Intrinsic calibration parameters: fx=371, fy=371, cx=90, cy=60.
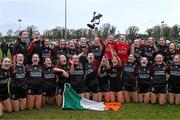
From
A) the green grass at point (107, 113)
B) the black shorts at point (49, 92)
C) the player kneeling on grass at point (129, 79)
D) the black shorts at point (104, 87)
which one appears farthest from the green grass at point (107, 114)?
the black shorts at point (104, 87)

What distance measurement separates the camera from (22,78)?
31.4ft

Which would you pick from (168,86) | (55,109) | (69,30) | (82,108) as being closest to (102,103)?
(82,108)

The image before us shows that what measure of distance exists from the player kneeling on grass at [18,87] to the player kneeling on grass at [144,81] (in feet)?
10.7

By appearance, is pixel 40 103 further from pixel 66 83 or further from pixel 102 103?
pixel 102 103

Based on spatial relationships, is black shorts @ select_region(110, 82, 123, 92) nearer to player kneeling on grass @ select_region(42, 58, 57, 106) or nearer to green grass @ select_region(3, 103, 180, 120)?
green grass @ select_region(3, 103, 180, 120)

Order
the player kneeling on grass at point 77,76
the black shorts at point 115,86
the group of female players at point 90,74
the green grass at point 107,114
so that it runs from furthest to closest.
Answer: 1. the black shorts at point 115,86
2. the player kneeling on grass at point 77,76
3. the group of female players at point 90,74
4. the green grass at point 107,114

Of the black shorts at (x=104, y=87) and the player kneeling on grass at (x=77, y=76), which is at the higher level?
the player kneeling on grass at (x=77, y=76)

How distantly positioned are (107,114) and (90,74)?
174cm

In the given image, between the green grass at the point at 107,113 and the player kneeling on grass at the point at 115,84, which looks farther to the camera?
the player kneeling on grass at the point at 115,84

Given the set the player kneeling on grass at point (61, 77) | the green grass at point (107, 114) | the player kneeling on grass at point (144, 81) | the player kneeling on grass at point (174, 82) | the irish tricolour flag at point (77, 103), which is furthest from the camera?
the player kneeling on grass at point (144, 81)

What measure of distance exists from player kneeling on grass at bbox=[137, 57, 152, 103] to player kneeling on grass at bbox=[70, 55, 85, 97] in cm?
165

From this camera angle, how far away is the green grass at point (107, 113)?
8.80 meters

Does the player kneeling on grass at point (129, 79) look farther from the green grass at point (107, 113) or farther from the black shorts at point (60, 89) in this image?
the black shorts at point (60, 89)

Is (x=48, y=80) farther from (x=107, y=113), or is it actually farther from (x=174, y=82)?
(x=174, y=82)
